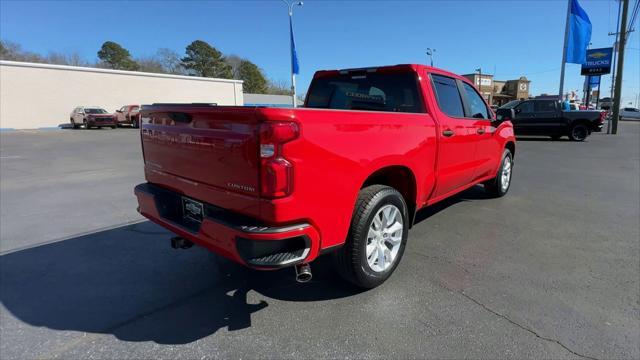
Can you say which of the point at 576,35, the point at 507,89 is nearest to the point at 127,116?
the point at 576,35

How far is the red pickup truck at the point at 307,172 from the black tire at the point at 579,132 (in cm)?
1691

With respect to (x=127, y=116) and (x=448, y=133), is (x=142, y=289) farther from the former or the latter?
(x=127, y=116)

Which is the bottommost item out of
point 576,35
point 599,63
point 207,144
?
point 207,144

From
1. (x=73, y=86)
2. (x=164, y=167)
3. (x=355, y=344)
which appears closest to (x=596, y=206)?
(x=355, y=344)

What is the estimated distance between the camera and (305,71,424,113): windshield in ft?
12.6

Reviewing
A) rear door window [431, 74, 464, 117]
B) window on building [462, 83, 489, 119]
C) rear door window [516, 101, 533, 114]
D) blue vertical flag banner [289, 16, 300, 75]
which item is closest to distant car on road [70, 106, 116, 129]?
blue vertical flag banner [289, 16, 300, 75]

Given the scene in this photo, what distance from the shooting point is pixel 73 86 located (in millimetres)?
29953

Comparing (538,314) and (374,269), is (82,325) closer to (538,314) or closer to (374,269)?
(374,269)

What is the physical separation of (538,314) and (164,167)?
322 centimetres

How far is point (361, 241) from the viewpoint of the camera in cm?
282

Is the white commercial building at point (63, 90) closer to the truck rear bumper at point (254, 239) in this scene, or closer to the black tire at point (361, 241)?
the truck rear bumper at point (254, 239)

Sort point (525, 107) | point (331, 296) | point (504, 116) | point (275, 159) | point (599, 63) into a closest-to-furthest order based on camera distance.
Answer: point (275, 159), point (331, 296), point (504, 116), point (525, 107), point (599, 63)

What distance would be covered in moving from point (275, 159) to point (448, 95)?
2.87m

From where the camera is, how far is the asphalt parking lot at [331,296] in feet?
8.05
